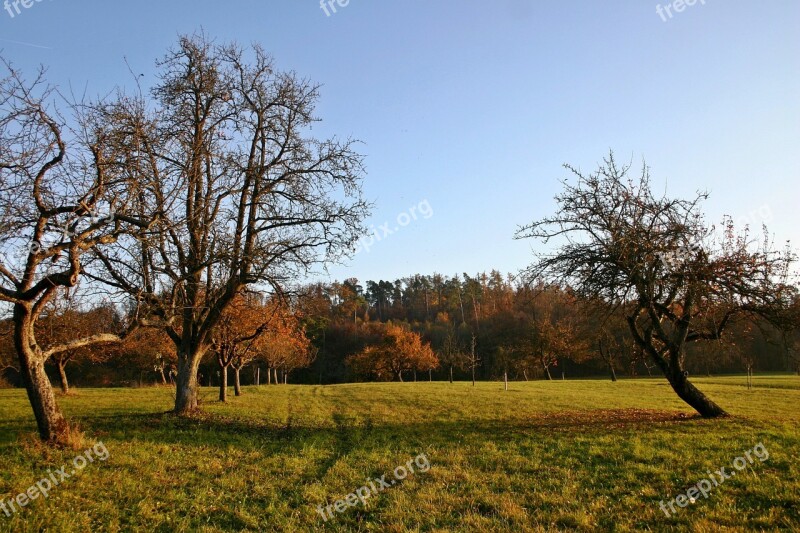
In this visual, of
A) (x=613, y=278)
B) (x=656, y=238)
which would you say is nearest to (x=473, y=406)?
(x=613, y=278)

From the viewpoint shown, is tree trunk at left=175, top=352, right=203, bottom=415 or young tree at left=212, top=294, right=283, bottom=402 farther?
young tree at left=212, top=294, right=283, bottom=402

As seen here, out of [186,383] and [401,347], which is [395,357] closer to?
[401,347]

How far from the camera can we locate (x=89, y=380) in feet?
226

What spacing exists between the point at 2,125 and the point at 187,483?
8.55 m

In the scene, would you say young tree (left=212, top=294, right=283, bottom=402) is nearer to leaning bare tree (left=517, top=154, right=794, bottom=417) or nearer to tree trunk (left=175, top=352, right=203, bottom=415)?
tree trunk (left=175, top=352, right=203, bottom=415)

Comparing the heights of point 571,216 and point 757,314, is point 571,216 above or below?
above

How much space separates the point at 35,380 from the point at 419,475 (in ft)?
29.5

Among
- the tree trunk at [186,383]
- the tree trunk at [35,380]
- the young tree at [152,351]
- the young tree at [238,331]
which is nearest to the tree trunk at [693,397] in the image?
the tree trunk at [186,383]

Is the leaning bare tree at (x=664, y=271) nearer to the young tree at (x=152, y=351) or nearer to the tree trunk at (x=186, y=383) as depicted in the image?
the tree trunk at (x=186, y=383)

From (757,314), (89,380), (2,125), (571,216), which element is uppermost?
(2,125)

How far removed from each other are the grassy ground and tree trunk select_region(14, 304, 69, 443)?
1.77 feet

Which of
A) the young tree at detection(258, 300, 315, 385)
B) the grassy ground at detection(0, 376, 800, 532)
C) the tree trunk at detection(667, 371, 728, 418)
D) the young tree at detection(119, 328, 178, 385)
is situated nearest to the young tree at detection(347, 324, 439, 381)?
the young tree at detection(258, 300, 315, 385)

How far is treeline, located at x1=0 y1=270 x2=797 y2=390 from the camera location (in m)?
22.3

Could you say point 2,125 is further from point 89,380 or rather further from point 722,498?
point 89,380
